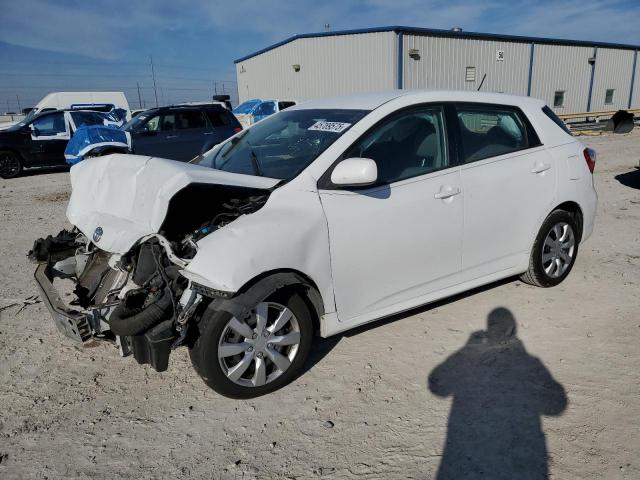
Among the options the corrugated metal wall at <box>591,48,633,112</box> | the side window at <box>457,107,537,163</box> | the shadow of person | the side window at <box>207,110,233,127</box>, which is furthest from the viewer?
the corrugated metal wall at <box>591,48,633,112</box>

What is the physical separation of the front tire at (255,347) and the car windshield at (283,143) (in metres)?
0.87

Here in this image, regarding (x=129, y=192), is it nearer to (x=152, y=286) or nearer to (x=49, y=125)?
(x=152, y=286)

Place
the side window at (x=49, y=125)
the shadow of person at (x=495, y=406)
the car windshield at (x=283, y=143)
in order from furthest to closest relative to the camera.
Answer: the side window at (x=49, y=125)
the car windshield at (x=283, y=143)
the shadow of person at (x=495, y=406)

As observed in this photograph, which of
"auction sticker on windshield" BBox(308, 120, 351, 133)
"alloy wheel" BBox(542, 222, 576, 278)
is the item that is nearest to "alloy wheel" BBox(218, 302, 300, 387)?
"auction sticker on windshield" BBox(308, 120, 351, 133)

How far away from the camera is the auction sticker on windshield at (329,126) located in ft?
11.1

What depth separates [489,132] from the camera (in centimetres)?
400

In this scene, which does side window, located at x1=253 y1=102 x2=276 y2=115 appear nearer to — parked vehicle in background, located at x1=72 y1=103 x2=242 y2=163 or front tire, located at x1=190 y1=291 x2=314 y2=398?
parked vehicle in background, located at x1=72 y1=103 x2=242 y2=163

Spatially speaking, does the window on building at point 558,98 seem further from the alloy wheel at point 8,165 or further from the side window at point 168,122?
the alloy wheel at point 8,165

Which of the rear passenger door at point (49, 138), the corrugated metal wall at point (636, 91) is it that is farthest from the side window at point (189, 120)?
the corrugated metal wall at point (636, 91)

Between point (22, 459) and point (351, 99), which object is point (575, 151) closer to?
point (351, 99)

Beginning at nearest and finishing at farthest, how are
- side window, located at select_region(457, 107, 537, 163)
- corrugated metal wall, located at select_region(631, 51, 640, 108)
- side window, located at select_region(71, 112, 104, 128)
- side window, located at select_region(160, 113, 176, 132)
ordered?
side window, located at select_region(457, 107, 537, 163) → side window, located at select_region(160, 113, 176, 132) → side window, located at select_region(71, 112, 104, 128) → corrugated metal wall, located at select_region(631, 51, 640, 108)

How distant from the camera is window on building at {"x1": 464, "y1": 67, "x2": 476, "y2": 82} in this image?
74.9ft

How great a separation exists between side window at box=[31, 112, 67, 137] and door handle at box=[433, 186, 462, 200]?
43.9 feet

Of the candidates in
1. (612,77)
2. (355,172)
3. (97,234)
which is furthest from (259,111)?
(612,77)
